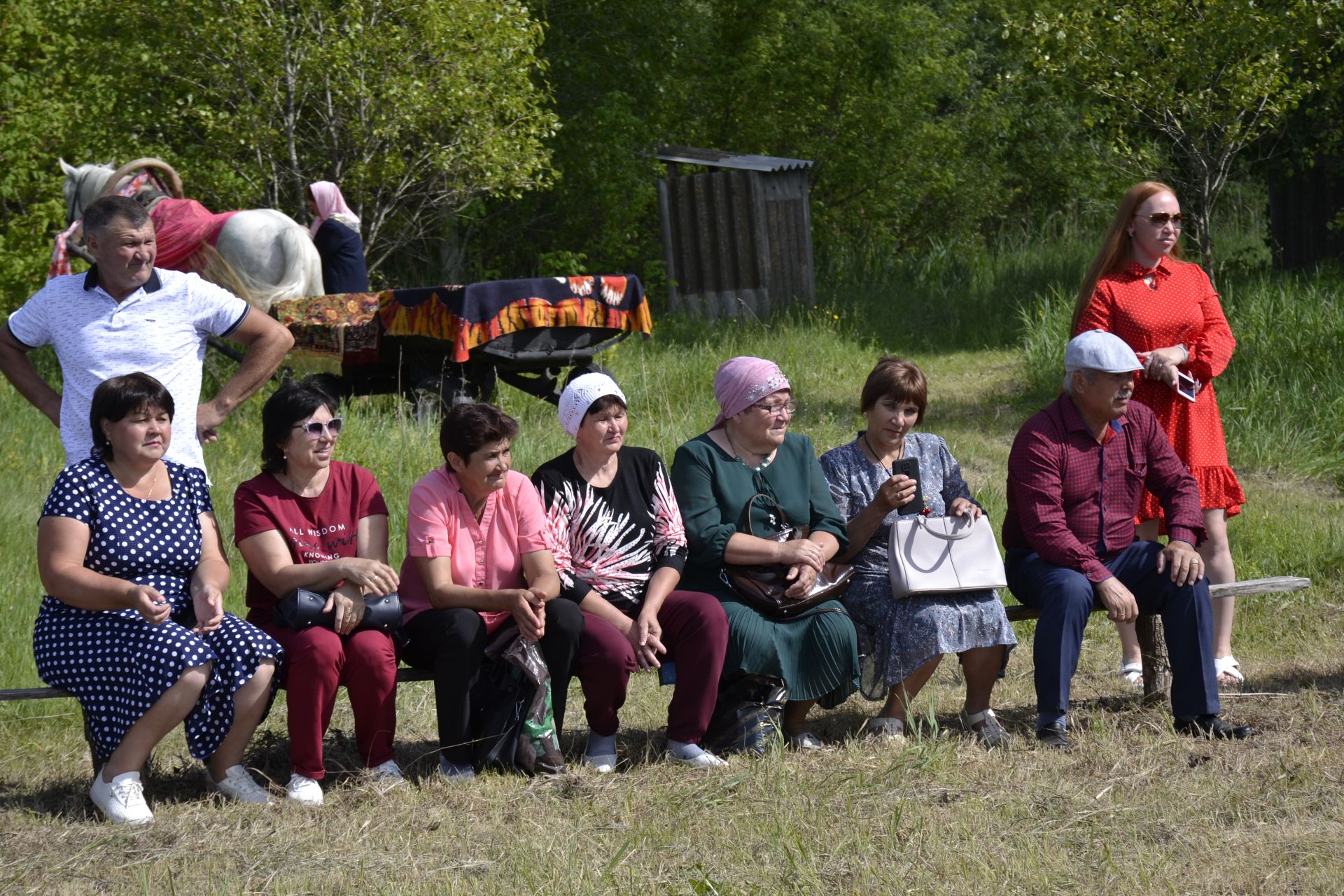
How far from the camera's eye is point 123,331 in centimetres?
471

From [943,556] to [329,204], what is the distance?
5.84 m

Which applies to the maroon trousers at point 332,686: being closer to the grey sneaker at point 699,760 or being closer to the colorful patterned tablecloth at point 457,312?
the grey sneaker at point 699,760

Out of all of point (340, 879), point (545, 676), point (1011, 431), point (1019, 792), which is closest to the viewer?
point (340, 879)

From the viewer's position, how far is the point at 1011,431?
10406 millimetres

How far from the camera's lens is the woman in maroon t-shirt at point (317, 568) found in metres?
4.54

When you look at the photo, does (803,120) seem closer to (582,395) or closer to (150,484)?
(582,395)

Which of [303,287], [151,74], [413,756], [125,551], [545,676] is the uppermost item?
[151,74]

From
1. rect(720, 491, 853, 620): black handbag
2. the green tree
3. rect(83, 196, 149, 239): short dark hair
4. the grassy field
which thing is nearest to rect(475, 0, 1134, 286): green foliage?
the green tree

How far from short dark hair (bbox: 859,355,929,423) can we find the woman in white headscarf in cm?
80

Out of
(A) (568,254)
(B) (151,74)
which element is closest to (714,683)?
(B) (151,74)

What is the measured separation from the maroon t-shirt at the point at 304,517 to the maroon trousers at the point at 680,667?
2.72 feet

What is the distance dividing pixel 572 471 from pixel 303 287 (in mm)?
4725

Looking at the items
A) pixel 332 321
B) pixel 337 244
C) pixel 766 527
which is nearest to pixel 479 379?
pixel 332 321

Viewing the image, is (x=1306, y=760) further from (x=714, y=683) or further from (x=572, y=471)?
(x=572, y=471)
